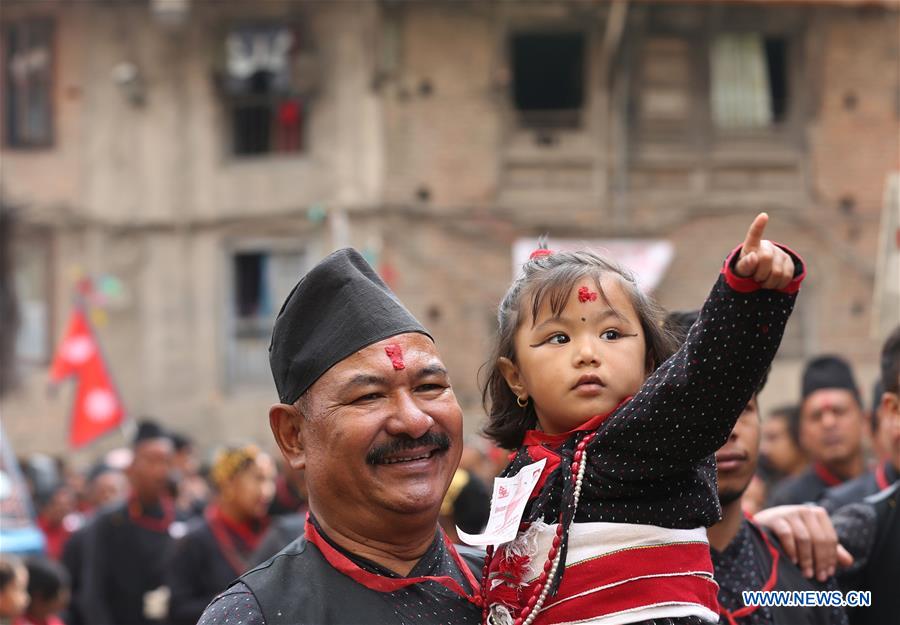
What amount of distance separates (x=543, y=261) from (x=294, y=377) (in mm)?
757

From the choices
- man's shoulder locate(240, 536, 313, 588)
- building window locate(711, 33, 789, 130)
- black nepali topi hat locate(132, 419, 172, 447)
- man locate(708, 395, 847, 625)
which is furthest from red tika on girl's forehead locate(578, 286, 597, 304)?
building window locate(711, 33, 789, 130)

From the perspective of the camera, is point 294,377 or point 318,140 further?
point 318,140

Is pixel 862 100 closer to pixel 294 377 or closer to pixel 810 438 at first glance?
pixel 810 438

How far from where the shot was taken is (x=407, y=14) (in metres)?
19.8

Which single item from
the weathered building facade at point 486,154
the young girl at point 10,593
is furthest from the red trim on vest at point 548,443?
the weathered building facade at point 486,154

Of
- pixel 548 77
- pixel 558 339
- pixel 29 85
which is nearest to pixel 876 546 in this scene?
pixel 558 339

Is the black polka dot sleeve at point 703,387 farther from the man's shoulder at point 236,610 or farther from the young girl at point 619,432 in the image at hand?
the man's shoulder at point 236,610

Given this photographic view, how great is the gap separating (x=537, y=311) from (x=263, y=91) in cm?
1796

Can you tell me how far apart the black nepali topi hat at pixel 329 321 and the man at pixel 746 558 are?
45.0 inches

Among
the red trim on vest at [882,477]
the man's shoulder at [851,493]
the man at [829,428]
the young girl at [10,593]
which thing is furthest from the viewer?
the man at [829,428]

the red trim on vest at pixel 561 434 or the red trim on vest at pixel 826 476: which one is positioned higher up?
the red trim on vest at pixel 561 434

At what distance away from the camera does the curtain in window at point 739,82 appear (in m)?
19.9

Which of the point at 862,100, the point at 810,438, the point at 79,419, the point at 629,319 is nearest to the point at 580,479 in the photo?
the point at 629,319

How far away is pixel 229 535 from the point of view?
8422 mm
